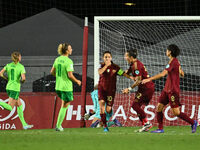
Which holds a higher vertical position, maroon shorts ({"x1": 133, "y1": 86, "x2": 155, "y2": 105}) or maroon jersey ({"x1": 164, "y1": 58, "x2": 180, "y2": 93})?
maroon jersey ({"x1": 164, "y1": 58, "x2": 180, "y2": 93})

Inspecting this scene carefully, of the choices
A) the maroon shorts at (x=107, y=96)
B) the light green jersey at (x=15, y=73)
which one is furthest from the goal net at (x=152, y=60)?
the maroon shorts at (x=107, y=96)

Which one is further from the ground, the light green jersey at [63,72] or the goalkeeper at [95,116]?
the light green jersey at [63,72]

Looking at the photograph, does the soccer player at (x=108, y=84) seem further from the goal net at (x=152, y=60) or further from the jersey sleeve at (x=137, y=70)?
the goal net at (x=152, y=60)

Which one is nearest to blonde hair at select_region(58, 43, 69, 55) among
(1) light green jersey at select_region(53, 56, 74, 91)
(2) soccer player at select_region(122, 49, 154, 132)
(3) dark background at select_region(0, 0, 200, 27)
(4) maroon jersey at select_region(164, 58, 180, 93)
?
(1) light green jersey at select_region(53, 56, 74, 91)

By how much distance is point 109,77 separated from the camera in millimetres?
10992

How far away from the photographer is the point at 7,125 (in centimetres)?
1402

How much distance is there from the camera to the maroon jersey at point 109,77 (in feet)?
35.4

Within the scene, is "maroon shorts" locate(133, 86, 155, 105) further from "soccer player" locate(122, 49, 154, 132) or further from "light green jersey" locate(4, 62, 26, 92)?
"light green jersey" locate(4, 62, 26, 92)

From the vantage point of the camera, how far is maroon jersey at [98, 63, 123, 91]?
10.8m

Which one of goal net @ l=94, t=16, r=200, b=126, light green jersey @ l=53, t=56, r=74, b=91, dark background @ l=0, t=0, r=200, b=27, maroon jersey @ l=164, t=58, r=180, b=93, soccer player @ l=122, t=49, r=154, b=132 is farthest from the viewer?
dark background @ l=0, t=0, r=200, b=27

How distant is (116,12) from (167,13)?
10.7 ft

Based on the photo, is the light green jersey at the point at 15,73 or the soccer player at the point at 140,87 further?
the light green jersey at the point at 15,73

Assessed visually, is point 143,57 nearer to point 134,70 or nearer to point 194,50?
point 194,50

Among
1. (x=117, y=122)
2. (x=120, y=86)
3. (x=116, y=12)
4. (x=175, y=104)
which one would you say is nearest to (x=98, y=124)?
(x=117, y=122)
